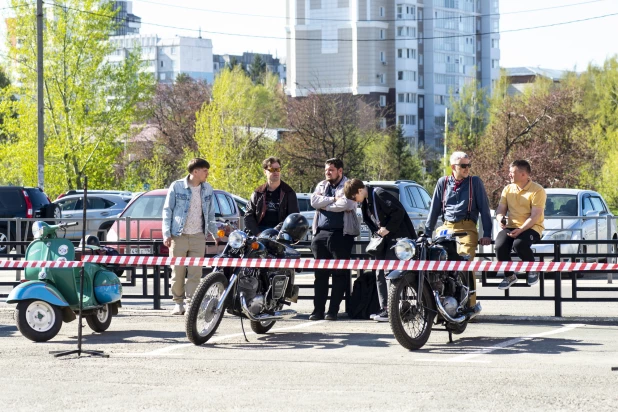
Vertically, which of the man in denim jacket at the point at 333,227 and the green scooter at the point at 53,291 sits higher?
the man in denim jacket at the point at 333,227

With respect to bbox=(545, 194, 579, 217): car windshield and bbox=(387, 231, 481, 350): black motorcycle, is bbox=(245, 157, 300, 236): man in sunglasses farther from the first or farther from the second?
bbox=(545, 194, 579, 217): car windshield

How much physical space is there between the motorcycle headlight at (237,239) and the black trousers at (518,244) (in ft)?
10.9

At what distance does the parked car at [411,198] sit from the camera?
79.7 feet

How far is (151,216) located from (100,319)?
10.1 m

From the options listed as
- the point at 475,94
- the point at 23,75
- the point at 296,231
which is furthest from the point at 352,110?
the point at 296,231

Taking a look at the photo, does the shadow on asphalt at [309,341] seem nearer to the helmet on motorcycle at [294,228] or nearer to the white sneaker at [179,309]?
the helmet on motorcycle at [294,228]

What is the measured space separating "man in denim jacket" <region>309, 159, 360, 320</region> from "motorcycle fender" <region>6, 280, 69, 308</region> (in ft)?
10.4

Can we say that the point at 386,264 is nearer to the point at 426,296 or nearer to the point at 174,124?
the point at 426,296

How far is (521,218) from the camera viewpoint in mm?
13031

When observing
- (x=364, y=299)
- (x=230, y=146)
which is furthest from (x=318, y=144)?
(x=364, y=299)

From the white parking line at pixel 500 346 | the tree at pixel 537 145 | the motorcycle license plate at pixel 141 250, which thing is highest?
the tree at pixel 537 145

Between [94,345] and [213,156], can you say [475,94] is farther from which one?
[94,345]

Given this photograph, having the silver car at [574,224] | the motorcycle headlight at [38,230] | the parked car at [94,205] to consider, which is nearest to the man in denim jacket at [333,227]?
the motorcycle headlight at [38,230]

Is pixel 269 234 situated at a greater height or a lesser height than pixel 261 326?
greater
